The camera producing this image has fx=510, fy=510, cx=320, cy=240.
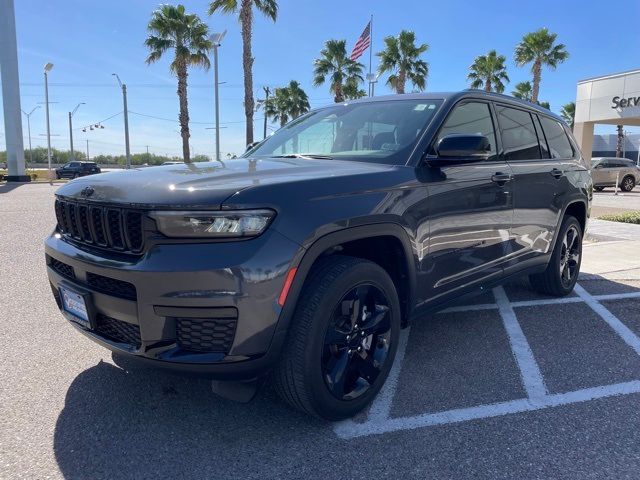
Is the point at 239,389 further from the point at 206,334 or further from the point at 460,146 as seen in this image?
the point at 460,146

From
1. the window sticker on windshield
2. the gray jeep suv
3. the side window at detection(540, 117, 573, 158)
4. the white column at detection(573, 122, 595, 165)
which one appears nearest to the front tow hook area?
the gray jeep suv

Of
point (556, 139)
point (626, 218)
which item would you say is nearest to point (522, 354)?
point (556, 139)

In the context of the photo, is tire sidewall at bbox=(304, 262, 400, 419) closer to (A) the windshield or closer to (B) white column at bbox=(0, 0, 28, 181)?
(A) the windshield

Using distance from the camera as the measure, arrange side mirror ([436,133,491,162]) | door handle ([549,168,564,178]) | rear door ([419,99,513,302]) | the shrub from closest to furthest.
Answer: side mirror ([436,133,491,162]) < rear door ([419,99,513,302]) < door handle ([549,168,564,178]) < the shrub

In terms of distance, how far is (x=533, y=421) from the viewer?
2.79 m

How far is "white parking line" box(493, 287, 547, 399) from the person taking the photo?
321cm

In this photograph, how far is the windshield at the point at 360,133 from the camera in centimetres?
328

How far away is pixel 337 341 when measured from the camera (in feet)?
8.61

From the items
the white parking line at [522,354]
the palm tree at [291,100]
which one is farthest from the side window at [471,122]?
the palm tree at [291,100]

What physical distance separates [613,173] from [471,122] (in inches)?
996

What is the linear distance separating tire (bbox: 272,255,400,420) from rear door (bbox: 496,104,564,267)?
1671mm

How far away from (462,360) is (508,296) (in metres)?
2.00

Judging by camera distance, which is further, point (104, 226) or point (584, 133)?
point (584, 133)

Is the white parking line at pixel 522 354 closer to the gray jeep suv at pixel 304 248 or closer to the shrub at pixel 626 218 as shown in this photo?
the gray jeep suv at pixel 304 248
